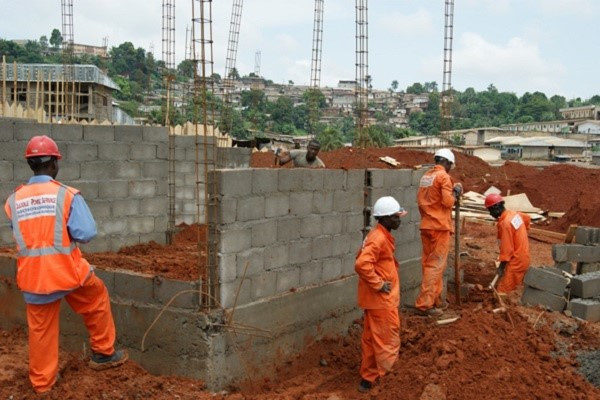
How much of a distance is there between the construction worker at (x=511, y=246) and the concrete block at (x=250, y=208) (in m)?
3.93

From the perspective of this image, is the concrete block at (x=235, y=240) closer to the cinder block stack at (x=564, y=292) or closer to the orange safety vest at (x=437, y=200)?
the orange safety vest at (x=437, y=200)

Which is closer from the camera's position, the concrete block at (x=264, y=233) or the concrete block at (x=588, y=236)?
the concrete block at (x=264, y=233)

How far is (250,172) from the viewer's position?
5.54 m

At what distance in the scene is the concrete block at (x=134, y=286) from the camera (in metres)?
5.53

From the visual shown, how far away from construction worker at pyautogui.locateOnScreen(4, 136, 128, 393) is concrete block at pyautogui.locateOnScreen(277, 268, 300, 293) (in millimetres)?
1712

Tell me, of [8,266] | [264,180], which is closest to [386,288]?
[264,180]

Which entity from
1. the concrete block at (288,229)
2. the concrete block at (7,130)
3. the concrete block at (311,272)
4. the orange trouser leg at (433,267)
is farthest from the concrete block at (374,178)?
the concrete block at (7,130)

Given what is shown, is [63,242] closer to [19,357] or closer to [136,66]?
[19,357]

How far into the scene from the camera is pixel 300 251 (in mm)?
6258

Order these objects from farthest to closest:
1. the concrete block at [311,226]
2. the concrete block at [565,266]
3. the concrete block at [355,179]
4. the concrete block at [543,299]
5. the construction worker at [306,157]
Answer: the concrete block at [565,266] → the construction worker at [306,157] → the concrete block at [543,299] → the concrete block at [355,179] → the concrete block at [311,226]

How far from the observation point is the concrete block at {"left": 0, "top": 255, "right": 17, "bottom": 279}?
6.46 metres

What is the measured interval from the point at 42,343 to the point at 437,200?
14.3 ft

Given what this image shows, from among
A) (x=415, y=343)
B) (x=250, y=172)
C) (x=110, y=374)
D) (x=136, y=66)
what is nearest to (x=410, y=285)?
(x=415, y=343)

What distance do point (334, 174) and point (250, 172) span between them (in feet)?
4.54
